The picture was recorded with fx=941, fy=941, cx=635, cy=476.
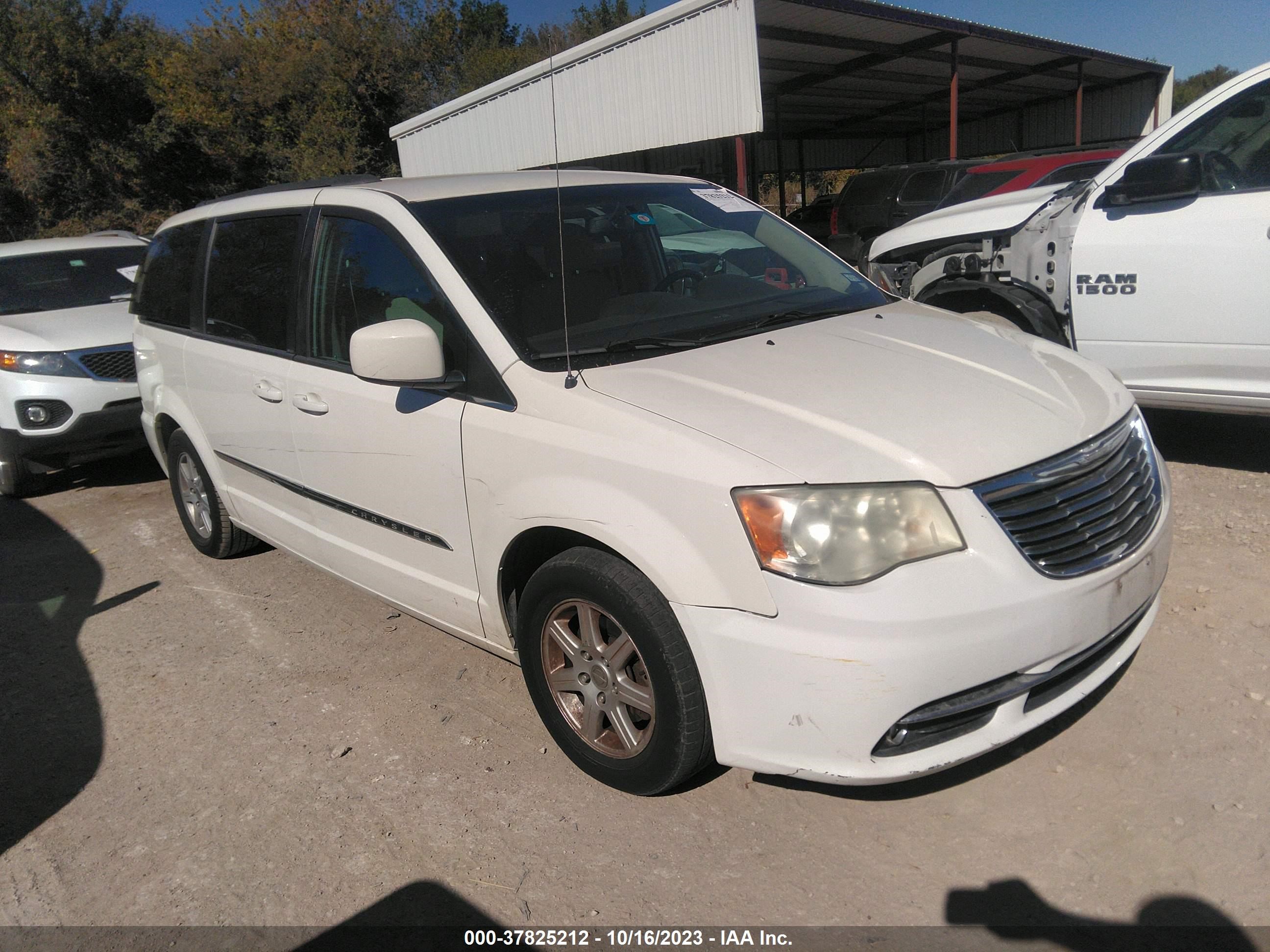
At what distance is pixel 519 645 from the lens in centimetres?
293

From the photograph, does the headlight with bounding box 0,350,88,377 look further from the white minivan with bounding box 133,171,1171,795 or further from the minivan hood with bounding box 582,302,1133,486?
the minivan hood with bounding box 582,302,1133,486

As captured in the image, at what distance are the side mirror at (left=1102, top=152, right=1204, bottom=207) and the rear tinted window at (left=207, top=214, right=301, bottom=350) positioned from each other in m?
3.86

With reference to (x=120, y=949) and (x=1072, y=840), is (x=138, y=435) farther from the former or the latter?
(x=1072, y=840)

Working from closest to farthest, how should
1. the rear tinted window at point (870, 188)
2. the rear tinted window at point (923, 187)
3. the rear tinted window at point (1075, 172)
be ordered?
the rear tinted window at point (1075, 172) → the rear tinted window at point (923, 187) → the rear tinted window at point (870, 188)

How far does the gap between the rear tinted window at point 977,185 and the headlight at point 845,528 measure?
899cm

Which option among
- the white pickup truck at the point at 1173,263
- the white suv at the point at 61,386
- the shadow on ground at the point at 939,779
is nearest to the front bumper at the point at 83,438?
the white suv at the point at 61,386

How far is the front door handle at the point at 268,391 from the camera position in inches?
147

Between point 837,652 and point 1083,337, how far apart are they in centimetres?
363

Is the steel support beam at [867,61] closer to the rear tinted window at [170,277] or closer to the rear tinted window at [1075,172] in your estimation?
the rear tinted window at [1075,172]

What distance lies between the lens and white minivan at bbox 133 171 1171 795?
2.23 m

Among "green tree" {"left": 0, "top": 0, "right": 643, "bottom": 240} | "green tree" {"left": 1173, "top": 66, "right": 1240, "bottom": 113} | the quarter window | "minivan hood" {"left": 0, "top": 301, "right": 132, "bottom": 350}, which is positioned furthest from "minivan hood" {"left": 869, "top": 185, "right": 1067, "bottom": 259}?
"green tree" {"left": 1173, "top": 66, "right": 1240, "bottom": 113}

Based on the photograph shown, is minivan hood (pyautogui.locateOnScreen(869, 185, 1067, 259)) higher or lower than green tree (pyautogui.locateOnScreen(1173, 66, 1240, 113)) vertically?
lower

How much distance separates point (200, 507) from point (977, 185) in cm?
885

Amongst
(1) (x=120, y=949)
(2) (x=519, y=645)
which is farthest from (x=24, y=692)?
(2) (x=519, y=645)
